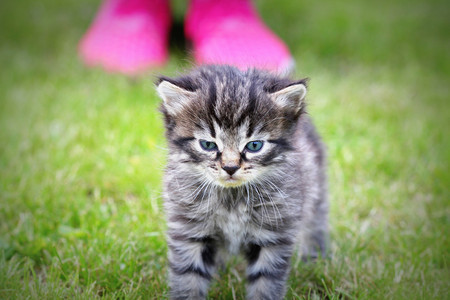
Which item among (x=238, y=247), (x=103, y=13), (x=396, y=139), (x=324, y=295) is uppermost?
(x=103, y=13)

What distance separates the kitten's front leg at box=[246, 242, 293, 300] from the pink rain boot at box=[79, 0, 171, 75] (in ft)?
9.31

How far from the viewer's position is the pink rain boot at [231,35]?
4.43 meters

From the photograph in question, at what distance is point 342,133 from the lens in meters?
4.01

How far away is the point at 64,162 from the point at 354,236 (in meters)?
2.08

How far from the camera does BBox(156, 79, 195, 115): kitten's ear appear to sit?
2137mm

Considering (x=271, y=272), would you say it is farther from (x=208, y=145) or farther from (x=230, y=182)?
(x=208, y=145)

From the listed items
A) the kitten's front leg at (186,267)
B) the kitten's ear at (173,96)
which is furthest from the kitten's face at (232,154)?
the kitten's front leg at (186,267)

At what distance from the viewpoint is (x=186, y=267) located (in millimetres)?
2199

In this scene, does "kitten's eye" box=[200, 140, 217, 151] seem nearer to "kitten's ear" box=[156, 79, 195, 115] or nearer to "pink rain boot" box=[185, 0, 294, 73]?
"kitten's ear" box=[156, 79, 195, 115]

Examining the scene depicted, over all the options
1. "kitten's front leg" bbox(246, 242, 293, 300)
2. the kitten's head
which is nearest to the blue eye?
the kitten's head

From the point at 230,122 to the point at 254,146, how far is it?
6.5 inches

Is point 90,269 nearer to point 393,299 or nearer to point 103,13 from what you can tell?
point 393,299

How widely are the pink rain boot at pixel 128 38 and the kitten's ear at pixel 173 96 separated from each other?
247 centimetres

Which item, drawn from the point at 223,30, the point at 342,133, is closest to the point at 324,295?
the point at 342,133
